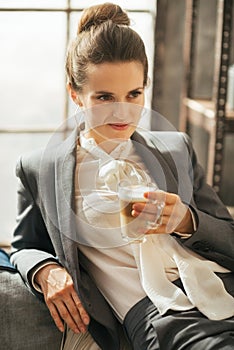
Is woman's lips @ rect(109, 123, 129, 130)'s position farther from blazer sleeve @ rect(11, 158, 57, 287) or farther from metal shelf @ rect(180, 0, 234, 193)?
metal shelf @ rect(180, 0, 234, 193)

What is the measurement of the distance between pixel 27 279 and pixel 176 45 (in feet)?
5.04

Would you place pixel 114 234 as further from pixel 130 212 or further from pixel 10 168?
pixel 10 168

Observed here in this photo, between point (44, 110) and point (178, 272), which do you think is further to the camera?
point (44, 110)

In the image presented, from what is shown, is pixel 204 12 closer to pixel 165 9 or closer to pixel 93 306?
pixel 165 9

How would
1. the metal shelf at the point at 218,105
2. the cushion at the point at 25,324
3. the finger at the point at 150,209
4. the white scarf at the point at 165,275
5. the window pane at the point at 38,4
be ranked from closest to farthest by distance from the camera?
1. the finger at the point at 150,209
2. the white scarf at the point at 165,275
3. the cushion at the point at 25,324
4. the metal shelf at the point at 218,105
5. the window pane at the point at 38,4

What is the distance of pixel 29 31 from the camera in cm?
303

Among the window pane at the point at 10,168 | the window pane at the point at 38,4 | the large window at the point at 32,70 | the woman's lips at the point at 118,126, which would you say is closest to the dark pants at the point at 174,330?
the woman's lips at the point at 118,126

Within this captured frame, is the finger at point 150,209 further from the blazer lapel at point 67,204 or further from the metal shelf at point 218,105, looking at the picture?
the metal shelf at point 218,105

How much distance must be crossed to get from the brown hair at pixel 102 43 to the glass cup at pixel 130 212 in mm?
330

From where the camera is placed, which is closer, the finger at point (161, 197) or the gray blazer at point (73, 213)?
the finger at point (161, 197)

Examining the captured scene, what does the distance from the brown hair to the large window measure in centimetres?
100

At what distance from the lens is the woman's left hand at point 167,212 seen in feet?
5.65

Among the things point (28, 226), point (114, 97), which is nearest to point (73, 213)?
point (28, 226)

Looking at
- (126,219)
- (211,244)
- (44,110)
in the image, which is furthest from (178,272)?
(44,110)
